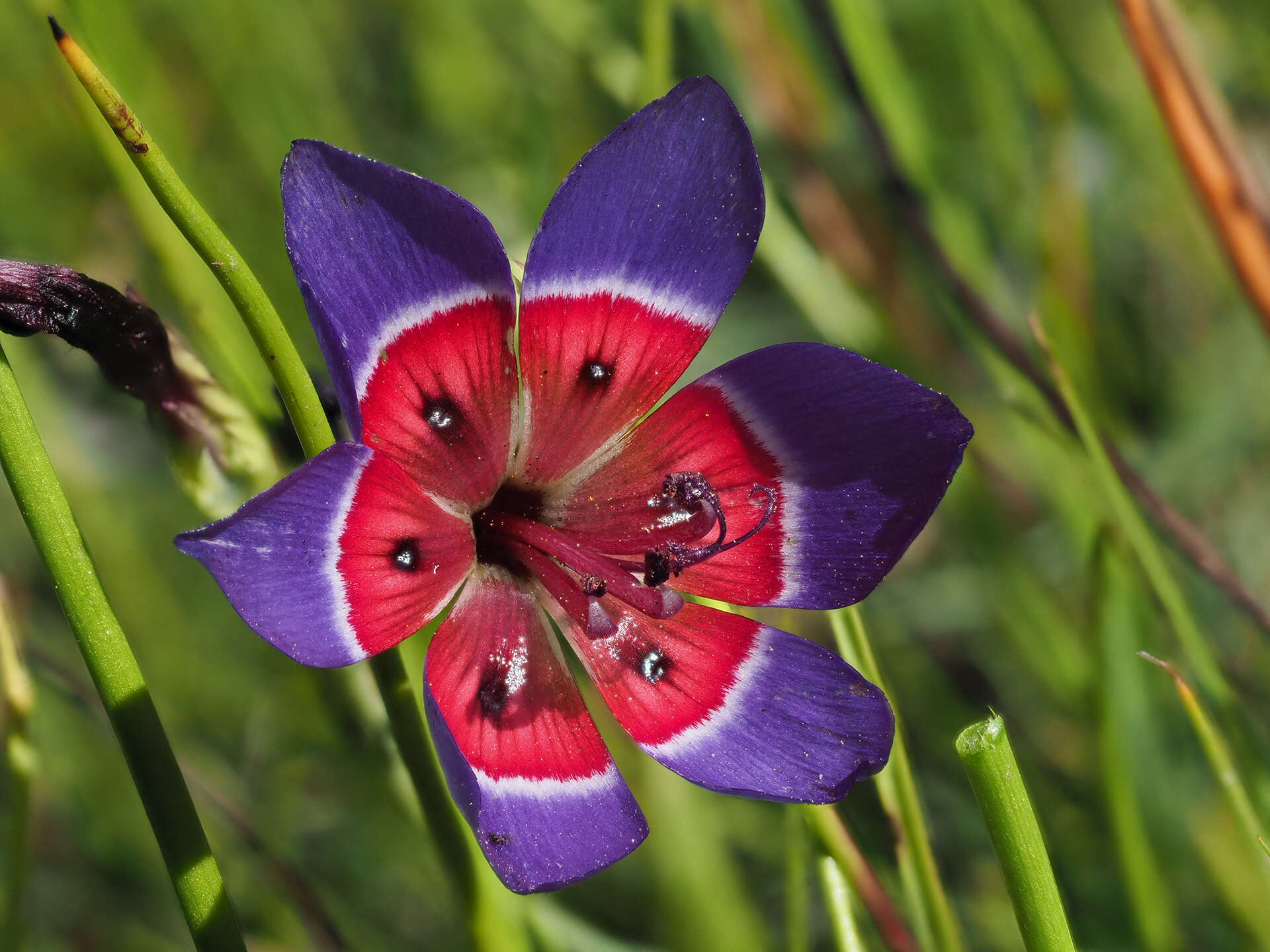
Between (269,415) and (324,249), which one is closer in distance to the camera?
(324,249)

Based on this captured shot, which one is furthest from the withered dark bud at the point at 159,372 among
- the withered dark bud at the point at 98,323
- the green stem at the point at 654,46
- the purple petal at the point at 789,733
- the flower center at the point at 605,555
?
the green stem at the point at 654,46

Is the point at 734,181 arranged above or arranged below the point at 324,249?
below

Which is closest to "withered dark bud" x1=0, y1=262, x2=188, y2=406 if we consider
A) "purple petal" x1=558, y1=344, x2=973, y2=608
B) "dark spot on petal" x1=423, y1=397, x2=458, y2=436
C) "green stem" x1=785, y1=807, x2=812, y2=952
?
"dark spot on petal" x1=423, y1=397, x2=458, y2=436

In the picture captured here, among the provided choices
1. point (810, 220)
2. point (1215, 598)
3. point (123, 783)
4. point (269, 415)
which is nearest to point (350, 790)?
point (123, 783)

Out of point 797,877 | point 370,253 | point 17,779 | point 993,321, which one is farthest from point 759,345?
point 17,779

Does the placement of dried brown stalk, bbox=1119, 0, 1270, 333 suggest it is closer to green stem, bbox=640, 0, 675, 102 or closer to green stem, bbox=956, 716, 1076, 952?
green stem, bbox=640, 0, 675, 102

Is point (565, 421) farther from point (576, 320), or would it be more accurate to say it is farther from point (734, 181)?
point (734, 181)
